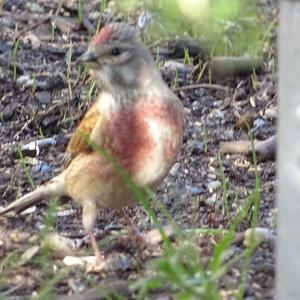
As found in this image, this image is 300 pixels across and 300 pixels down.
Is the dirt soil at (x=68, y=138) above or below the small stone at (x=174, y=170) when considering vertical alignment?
above

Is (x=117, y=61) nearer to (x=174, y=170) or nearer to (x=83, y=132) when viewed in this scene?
(x=83, y=132)

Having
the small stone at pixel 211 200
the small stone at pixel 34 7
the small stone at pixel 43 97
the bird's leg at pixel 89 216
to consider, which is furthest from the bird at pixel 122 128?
the small stone at pixel 34 7

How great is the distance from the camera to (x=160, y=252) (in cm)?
456

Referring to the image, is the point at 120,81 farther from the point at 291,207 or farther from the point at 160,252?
the point at 291,207

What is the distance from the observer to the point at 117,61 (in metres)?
4.75

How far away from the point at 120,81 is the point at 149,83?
121 mm

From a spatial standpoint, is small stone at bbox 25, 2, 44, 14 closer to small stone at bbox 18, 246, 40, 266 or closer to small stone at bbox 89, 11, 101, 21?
small stone at bbox 89, 11, 101, 21

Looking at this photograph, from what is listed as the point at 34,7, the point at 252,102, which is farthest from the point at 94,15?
the point at 252,102

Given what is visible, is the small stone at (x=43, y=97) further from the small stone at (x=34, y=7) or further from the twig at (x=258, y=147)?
the small stone at (x=34, y=7)

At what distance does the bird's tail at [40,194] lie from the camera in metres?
5.16

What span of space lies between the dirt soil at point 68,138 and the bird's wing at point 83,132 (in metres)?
0.35

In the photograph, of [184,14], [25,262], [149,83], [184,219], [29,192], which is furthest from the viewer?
[184,14]

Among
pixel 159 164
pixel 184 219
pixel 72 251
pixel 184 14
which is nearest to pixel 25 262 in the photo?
pixel 72 251

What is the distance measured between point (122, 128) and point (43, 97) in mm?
2096
